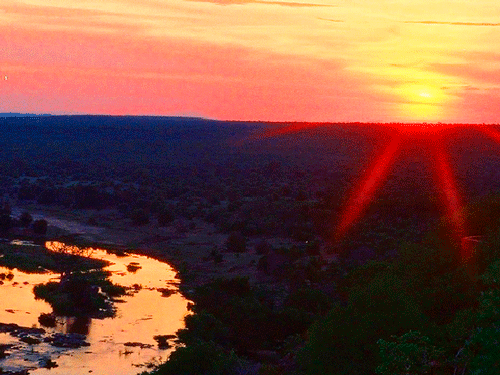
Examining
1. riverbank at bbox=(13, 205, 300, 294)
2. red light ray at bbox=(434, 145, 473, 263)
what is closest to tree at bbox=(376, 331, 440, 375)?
red light ray at bbox=(434, 145, 473, 263)

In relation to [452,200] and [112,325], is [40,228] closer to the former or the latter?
[112,325]

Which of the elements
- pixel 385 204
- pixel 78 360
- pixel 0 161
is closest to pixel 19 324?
pixel 78 360

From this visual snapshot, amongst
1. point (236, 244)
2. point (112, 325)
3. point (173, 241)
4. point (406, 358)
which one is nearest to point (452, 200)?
point (236, 244)

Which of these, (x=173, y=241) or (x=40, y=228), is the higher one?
(x=40, y=228)

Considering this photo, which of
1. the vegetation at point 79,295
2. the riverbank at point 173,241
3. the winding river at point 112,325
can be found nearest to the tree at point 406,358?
the winding river at point 112,325

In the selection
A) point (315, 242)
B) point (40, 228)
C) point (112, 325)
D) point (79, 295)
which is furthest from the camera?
point (40, 228)

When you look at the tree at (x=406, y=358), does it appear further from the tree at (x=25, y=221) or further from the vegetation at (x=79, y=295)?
the tree at (x=25, y=221)
